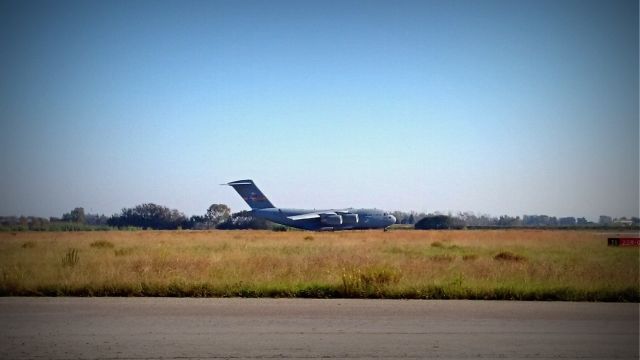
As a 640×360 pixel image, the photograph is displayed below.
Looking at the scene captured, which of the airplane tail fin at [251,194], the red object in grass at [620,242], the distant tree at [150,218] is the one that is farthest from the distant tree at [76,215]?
the red object in grass at [620,242]

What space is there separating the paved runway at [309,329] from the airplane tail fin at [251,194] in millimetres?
56072

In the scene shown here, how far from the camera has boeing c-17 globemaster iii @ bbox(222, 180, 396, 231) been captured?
63.0 meters

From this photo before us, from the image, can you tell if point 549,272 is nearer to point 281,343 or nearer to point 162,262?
point 281,343

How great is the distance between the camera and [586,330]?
807 cm

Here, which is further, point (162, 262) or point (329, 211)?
point (329, 211)

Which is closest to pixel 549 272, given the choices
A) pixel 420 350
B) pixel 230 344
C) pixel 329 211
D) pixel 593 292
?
pixel 593 292

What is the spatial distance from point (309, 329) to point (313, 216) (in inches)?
2191

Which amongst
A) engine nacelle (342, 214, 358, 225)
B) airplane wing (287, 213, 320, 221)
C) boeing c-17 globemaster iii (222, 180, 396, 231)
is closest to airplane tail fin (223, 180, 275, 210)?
boeing c-17 globemaster iii (222, 180, 396, 231)

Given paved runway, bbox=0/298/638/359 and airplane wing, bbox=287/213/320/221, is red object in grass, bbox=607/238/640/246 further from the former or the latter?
airplane wing, bbox=287/213/320/221

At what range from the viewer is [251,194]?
220 ft

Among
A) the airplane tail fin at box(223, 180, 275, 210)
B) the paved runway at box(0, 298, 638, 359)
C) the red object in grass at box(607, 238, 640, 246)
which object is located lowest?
the red object in grass at box(607, 238, 640, 246)

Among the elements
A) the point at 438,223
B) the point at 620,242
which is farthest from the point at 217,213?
the point at 620,242

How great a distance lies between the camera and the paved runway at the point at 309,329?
21.6 feet

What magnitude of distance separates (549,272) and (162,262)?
1160 centimetres
